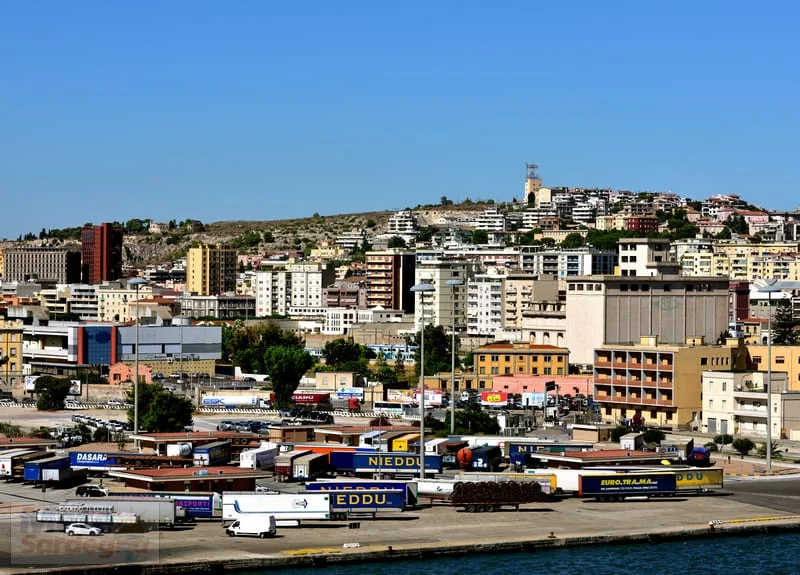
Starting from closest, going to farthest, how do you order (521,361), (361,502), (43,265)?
(361,502)
(521,361)
(43,265)

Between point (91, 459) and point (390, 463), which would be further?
point (390, 463)

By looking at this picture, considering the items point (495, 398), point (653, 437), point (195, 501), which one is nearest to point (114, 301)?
point (495, 398)

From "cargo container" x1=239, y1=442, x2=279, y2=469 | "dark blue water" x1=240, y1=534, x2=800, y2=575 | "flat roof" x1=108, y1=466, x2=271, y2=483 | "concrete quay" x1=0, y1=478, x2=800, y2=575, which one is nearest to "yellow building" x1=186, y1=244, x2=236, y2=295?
"cargo container" x1=239, y1=442, x2=279, y2=469

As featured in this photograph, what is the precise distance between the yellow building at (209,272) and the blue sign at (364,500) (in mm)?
108725

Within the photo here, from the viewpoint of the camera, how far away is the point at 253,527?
1334 inches

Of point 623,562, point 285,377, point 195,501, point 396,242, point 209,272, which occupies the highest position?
point 396,242

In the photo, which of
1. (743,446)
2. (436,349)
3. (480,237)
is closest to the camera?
(743,446)

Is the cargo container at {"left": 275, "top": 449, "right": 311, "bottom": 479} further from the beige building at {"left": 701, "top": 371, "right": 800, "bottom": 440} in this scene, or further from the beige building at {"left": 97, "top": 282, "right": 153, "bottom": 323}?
the beige building at {"left": 97, "top": 282, "right": 153, "bottom": 323}

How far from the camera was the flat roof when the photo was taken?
38.2 m

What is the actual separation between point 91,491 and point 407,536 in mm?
8505

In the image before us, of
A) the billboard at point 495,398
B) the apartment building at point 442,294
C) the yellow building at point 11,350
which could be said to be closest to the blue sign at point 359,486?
the billboard at point 495,398

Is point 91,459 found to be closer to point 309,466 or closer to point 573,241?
point 309,466

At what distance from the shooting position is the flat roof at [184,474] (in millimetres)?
38150

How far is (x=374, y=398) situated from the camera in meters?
73.6
